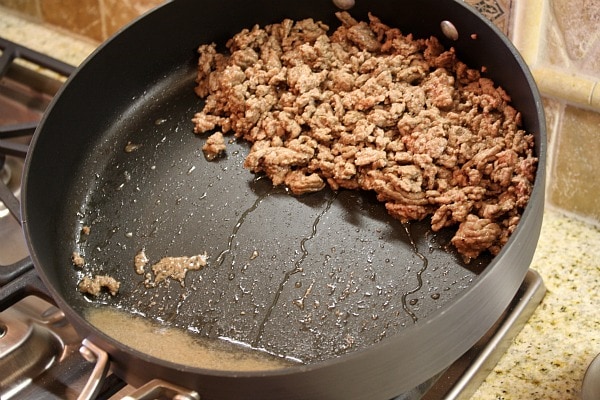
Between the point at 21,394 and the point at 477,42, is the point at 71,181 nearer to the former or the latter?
the point at 21,394

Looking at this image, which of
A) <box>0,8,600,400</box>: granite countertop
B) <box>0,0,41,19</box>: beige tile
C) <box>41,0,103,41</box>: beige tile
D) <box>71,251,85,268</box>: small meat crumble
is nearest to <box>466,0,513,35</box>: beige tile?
<box>0,8,600,400</box>: granite countertop

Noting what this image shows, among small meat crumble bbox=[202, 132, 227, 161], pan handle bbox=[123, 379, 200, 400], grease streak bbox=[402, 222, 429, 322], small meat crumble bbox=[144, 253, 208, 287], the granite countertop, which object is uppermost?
small meat crumble bbox=[202, 132, 227, 161]

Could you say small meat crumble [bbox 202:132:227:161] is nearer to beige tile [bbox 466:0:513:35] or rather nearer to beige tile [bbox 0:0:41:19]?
beige tile [bbox 466:0:513:35]

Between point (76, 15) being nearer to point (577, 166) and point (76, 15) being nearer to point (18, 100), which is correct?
point (18, 100)

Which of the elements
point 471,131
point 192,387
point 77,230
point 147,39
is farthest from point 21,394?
point 471,131

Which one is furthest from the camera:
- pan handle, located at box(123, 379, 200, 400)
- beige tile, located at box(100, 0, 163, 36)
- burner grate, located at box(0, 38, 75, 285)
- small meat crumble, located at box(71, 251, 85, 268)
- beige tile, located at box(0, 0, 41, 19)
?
beige tile, located at box(0, 0, 41, 19)

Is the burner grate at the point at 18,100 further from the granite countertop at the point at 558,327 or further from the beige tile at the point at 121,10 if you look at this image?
the granite countertop at the point at 558,327
